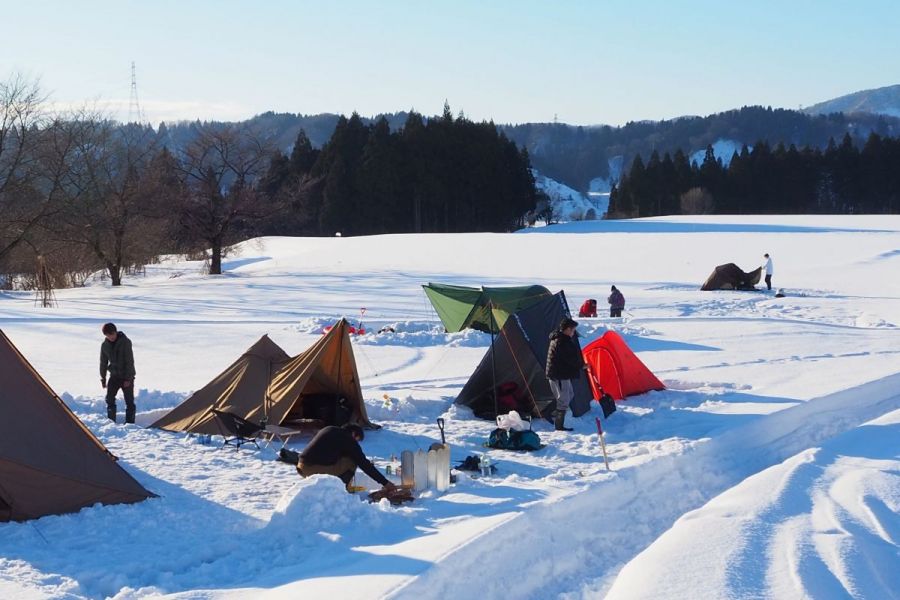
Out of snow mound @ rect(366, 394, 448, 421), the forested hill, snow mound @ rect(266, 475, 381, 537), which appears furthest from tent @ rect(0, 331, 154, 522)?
the forested hill

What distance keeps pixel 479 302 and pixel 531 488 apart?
1103cm

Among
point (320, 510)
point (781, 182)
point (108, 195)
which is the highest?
point (781, 182)

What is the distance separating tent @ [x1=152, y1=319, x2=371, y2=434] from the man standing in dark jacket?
2.52 meters

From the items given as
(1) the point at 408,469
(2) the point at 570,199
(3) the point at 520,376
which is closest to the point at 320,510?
(1) the point at 408,469

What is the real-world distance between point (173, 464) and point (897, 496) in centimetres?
758

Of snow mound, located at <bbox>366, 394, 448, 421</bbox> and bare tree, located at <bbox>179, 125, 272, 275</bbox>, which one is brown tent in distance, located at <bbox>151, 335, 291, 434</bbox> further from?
bare tree, located at <bbox>179, 125, 272, 275</bbox>

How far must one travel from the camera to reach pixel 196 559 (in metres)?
7.05

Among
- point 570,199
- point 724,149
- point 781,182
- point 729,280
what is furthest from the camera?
point 724,149

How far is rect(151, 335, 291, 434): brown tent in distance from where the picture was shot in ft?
37.6

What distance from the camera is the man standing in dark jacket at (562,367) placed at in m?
11.6

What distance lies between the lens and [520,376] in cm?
1246

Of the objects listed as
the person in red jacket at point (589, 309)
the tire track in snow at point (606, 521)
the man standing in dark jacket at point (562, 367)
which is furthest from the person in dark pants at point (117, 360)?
the person in red jacket at point (589, 309)

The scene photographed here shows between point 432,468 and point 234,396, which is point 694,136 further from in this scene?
point 432,468

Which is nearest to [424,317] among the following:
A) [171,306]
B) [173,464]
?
[171,306]
